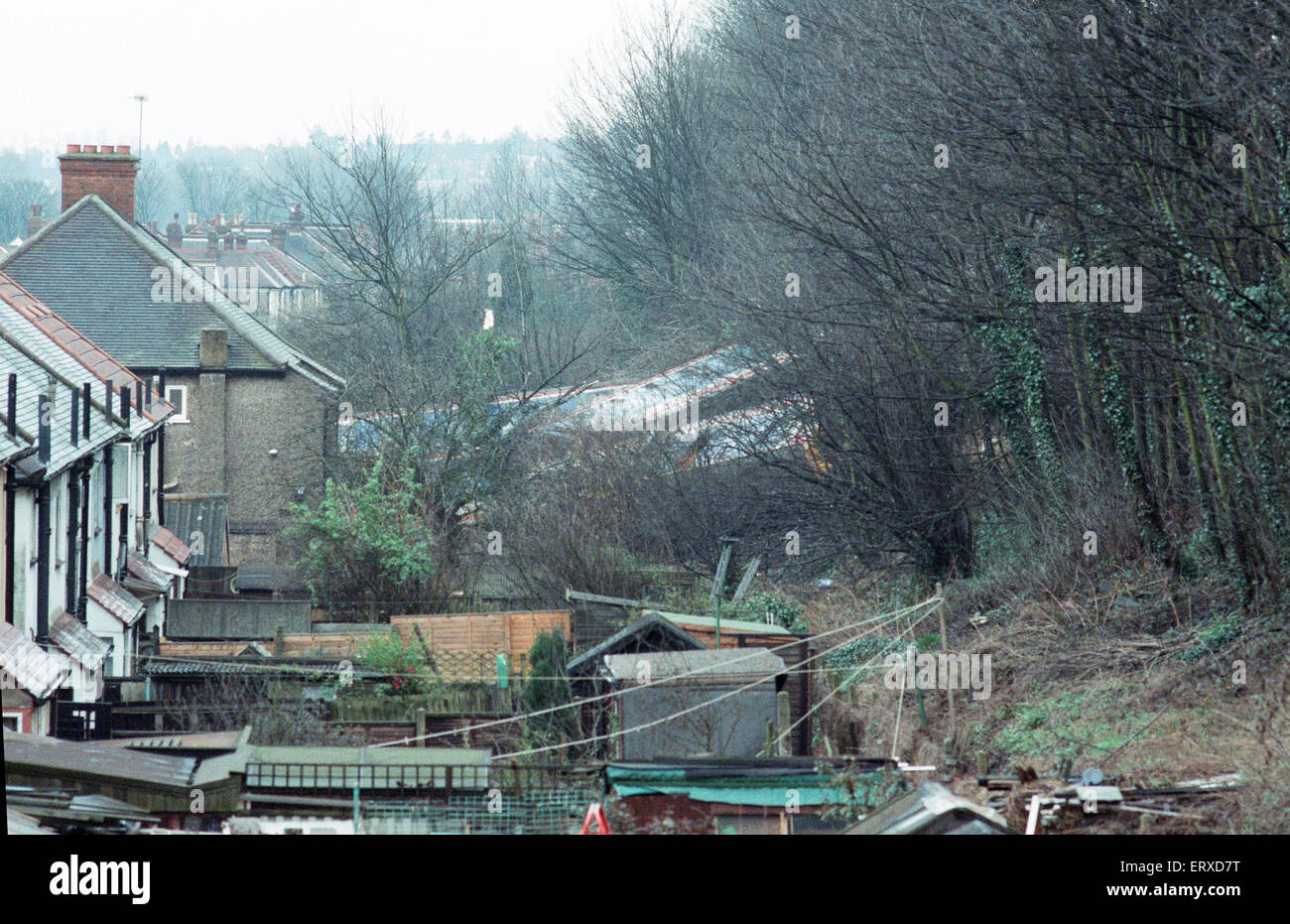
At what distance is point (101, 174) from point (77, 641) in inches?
890

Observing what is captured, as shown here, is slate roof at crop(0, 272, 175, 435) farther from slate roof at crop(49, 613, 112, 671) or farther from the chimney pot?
the chimney pot

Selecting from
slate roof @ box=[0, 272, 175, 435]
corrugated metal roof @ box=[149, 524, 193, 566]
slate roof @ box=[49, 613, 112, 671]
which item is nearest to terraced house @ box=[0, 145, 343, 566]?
corrugated metal roof @ box=[149, 524, 193, 566]

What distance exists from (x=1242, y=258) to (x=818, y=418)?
11.2 metres

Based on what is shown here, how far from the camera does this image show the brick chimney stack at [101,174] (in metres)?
34.8

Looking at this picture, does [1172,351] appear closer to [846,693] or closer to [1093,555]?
[1093,555]

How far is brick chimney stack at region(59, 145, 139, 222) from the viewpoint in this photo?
3478 cm

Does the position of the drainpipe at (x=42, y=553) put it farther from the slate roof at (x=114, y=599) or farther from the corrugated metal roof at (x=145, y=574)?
the corrugated metal roof at (x=145, y=574)

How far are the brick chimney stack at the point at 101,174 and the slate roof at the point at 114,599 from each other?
18461mm

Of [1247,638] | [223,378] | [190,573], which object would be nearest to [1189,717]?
[1247,638]

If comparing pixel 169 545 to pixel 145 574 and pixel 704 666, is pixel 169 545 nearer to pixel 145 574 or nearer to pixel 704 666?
pixel 145 574

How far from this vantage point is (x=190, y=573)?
29109mm

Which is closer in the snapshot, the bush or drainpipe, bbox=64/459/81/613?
drainpipe, bbox=64/459/81/613

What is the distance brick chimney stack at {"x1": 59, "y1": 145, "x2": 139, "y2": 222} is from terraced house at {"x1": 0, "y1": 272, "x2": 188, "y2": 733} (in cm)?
1262

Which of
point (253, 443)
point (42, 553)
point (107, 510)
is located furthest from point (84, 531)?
point (253, 443)
